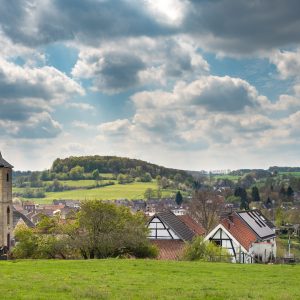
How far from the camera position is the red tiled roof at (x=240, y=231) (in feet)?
164

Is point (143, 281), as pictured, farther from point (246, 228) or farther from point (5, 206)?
point (5, 206)

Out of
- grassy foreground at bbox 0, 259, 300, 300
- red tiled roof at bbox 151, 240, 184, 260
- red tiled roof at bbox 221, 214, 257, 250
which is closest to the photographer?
grassy foreground at bbox 0, 259, 300, 300

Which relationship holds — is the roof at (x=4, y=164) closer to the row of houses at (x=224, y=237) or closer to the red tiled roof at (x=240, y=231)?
the row of houses at (x=224, y=237)

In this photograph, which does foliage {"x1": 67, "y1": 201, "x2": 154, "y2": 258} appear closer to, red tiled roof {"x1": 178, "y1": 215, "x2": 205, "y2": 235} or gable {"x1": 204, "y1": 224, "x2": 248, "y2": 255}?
gable {"x1": 204, "y1": 224, "x2": 248, "y2": 255}

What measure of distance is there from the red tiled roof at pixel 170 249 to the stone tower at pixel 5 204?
1558 centimetres

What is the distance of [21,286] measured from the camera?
1991 centimetres

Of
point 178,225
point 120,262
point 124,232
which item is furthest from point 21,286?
point 178,225

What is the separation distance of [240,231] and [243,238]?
121 centimetres

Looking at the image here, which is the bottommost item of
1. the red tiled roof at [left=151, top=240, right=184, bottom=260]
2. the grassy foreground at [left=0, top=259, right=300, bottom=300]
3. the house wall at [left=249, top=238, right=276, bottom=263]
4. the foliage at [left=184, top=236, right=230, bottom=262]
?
the house wall at [left=249, top=238, right=276, bottom=263]

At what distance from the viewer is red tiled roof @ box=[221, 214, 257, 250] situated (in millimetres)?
50062

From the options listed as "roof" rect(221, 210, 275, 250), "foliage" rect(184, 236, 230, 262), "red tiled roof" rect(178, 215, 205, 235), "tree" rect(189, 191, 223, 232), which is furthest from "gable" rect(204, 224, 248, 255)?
"tree" rect(189, 191, 223, 232)

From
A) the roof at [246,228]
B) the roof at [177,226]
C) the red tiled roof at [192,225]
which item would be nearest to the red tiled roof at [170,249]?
the roof at [177,226]

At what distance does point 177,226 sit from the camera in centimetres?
5350

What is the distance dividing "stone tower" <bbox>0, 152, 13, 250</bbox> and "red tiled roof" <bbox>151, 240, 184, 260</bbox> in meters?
15.6
